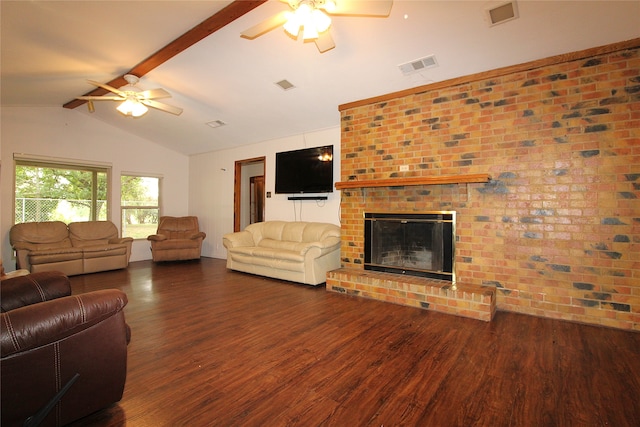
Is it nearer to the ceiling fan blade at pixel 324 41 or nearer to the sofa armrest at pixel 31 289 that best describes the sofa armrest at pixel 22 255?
the sofa armrest at pixel 31 289

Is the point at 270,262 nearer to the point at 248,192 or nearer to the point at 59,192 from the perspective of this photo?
the point at 248,192

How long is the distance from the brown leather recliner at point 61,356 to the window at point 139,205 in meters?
5.57

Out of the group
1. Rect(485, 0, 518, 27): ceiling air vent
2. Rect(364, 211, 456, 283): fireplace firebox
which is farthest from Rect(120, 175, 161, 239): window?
Rect(485, 0, 518, 27): ceiling air vent

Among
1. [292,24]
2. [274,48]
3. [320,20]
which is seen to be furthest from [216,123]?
[320,20]

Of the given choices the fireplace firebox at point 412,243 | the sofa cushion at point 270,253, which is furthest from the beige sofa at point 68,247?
the fireplace firebox at point 412,243

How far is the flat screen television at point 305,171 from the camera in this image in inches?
191

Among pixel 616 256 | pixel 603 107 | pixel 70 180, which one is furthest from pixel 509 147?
pixel 70 180

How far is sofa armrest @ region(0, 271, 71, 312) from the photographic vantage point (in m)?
1.67

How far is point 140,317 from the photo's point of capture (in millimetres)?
2971

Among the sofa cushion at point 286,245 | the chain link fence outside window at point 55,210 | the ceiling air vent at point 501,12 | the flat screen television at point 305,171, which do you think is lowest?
the sofa cushion at point 286,245

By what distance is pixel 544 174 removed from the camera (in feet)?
9.82

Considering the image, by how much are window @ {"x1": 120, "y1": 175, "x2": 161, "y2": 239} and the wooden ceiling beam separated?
2961 mm

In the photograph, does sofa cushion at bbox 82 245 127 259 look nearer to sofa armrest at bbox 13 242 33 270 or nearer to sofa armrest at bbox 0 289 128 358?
sofa armrest at bbox 13 242 33 270

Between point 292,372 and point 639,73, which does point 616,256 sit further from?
point 292,372
